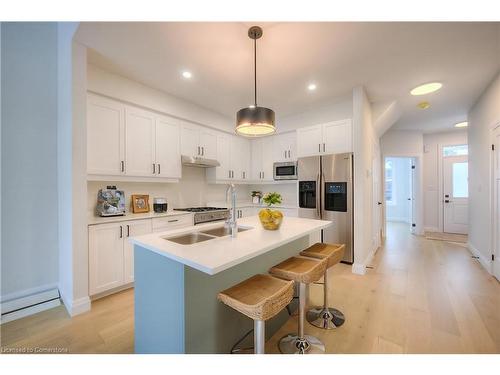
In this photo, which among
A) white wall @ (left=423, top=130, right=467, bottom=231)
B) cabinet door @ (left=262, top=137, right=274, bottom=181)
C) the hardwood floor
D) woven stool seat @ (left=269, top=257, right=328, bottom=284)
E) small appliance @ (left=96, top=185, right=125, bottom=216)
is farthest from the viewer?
white wall @ (left=423, top=130, right=467, bottom=231)

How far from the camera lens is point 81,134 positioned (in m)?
2.11

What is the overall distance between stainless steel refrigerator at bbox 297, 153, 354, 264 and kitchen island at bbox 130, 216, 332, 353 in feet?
6.22

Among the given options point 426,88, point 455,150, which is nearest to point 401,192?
point 455,150

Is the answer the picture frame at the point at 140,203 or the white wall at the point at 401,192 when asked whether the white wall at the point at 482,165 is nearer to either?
the white wall at the point at 401,192

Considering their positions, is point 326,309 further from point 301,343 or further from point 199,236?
point 199,236

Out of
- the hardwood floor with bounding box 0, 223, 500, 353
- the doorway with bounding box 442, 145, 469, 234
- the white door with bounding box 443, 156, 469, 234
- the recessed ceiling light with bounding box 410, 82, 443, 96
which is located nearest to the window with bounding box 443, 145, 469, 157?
the doorway with bounding box 442, 145, 469, 234

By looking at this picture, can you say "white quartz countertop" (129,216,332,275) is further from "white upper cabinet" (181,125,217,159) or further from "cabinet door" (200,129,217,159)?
"cabinet door" (200,129,217,159)

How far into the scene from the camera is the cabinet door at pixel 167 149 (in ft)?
10.2

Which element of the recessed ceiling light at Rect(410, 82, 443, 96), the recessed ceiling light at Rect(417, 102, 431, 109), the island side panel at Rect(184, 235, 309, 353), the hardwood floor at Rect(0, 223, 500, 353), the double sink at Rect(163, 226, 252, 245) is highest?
the recessed ceiling light at Rect(417, 102, 431, 109)

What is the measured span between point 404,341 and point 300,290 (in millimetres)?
995

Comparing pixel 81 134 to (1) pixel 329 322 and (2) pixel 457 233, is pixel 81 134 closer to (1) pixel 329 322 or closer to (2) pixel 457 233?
(1) pixel 329 322

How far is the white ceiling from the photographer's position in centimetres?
189

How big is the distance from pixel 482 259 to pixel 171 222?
15.8 feet

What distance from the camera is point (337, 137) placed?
3387 mm
